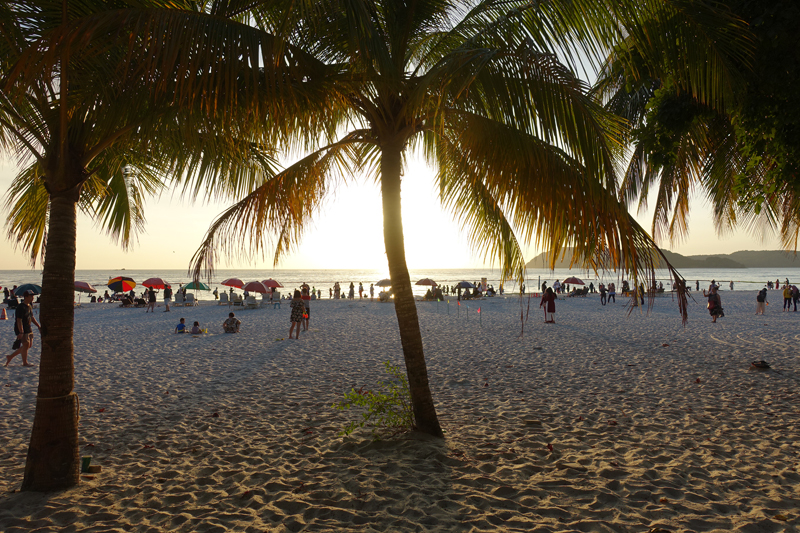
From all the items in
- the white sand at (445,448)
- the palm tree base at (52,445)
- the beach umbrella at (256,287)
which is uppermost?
the beach umbrella at (256,287)

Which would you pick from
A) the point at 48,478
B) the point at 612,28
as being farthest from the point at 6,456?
the point at 612,28

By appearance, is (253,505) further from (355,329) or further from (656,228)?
(355,329)

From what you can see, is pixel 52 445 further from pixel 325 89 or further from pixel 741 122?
pixel 741 122

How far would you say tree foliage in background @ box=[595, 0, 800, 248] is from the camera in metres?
3.97

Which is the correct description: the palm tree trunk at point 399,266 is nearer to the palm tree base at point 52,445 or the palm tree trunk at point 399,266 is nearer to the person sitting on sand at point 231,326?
the palm tree base at point 52,445

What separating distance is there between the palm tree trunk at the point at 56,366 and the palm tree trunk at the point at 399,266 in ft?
9.54

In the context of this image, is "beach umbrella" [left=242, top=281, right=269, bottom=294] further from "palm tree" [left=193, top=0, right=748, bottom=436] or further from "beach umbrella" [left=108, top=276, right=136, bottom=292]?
"palm tree" [left=193, top=0, right=748, bottom=436]

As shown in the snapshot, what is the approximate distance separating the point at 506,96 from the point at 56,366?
172 inches

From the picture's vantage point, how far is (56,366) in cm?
377

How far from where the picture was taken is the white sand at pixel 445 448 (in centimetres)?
359

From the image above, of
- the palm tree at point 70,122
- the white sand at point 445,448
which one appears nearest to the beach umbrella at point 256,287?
the white sand at point 445,448

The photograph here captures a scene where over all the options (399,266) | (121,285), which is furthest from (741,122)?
(121,285)

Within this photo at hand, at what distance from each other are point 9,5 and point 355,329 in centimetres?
1473

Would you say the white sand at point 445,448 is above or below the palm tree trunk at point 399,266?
below
